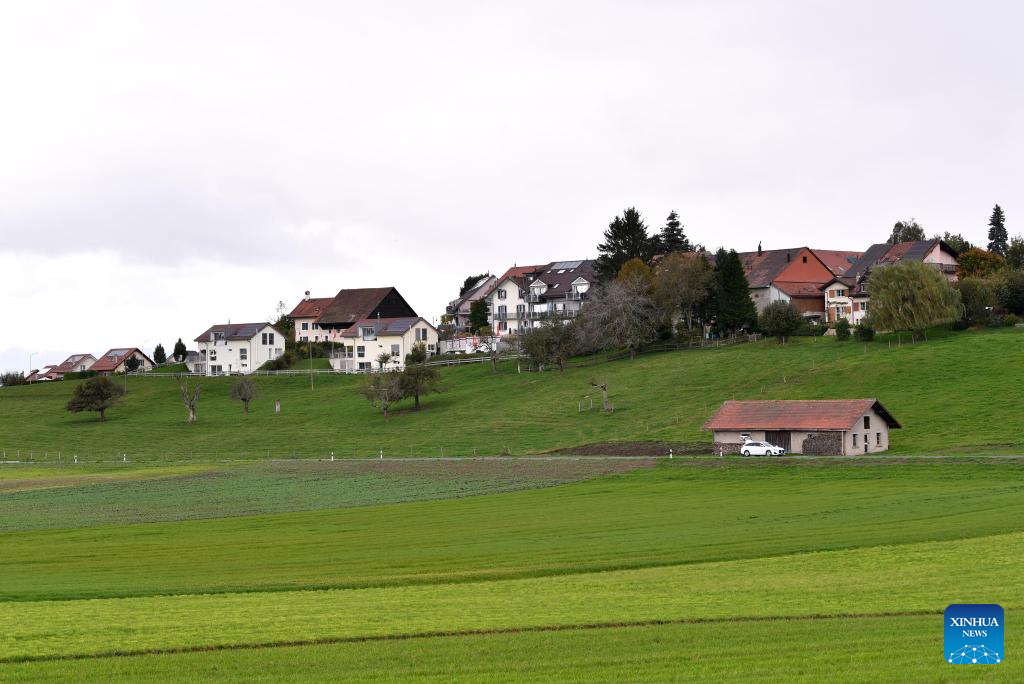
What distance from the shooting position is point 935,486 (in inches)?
2191

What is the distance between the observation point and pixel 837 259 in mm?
168000

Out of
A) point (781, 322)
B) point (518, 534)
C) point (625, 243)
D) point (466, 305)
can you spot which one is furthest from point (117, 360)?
point (518, 534)

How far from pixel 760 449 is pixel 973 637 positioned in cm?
5746

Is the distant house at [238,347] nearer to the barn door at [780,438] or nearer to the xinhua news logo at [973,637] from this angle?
the barn door at [780,438]

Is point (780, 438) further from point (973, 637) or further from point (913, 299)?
point (973, 637)

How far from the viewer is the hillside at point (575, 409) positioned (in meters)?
89.1

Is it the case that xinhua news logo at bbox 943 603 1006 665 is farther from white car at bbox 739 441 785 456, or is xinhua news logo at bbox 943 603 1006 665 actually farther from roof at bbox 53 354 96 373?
roof at bbox 53 354 96 373

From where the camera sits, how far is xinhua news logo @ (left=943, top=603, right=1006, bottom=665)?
62.3ft

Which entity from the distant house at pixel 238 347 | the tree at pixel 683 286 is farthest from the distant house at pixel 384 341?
the tree at pixel 683 286

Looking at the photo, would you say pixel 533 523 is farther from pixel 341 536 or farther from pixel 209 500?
pixel 209 500

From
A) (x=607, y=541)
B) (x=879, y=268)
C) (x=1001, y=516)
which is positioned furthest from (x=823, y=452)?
(x=879, y=268)

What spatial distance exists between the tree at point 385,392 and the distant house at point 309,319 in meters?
59.8

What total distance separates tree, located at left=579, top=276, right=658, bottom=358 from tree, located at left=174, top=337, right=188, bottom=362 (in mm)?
77913

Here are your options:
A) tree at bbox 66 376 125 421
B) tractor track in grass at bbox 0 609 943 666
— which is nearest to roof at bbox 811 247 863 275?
tree at bbox 66 376 125 421
